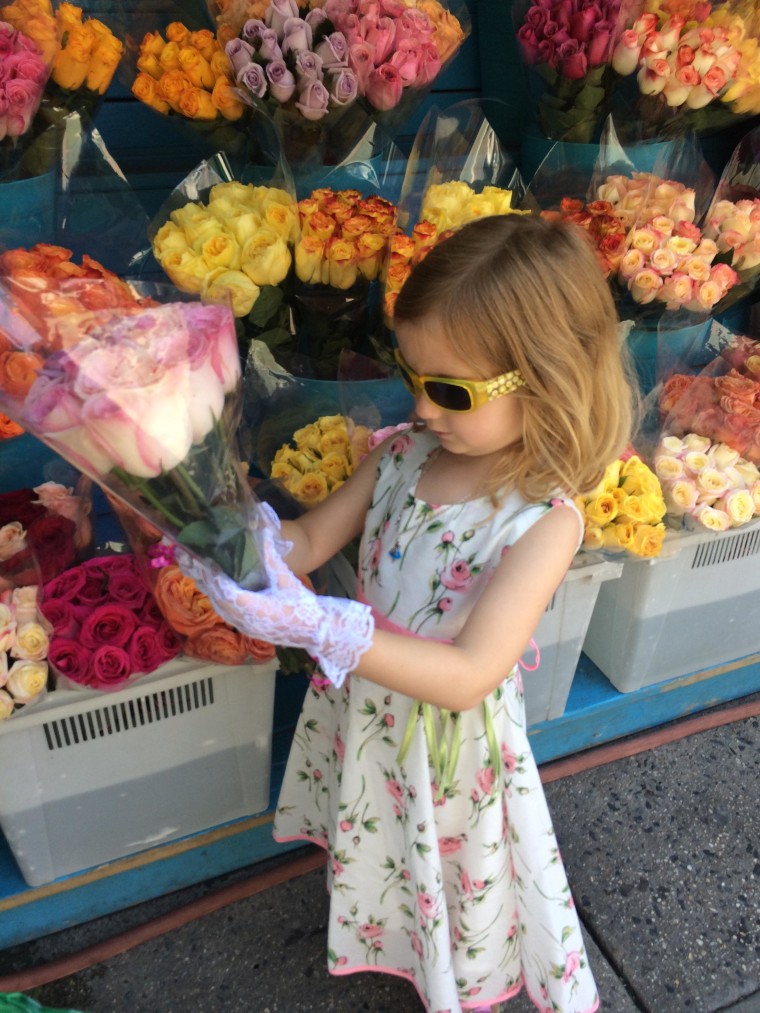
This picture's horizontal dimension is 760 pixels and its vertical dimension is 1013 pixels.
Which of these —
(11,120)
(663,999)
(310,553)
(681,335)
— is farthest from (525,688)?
(11,120)

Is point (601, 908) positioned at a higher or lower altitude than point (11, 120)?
lower

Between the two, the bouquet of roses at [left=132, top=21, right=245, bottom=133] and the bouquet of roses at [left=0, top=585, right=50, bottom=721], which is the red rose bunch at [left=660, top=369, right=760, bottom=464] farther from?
the bouquet of roses at [left=0, top=585, right=50, bottom=721]

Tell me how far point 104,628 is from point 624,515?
41.4 inches

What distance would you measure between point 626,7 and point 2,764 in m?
2.07

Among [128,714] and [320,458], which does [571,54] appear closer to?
[320,458]

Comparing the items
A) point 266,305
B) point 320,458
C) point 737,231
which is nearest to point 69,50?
point 266,305

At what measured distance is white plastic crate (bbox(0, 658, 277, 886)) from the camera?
160 cm

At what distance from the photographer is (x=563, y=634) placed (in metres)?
2.02

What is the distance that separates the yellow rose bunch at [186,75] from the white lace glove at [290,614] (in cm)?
107

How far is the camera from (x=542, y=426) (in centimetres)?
125

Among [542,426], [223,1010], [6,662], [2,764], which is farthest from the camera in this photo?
[223,1010]

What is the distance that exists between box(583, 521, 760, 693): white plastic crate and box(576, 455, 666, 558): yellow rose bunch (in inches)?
7.9

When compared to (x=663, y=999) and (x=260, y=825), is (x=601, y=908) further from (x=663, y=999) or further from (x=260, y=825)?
(x=260, y=825)

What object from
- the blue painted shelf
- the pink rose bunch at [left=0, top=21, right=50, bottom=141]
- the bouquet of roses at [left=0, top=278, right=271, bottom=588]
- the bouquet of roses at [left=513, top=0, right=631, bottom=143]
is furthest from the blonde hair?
the blue painted shelf
